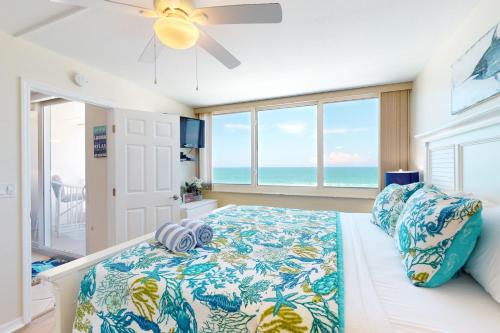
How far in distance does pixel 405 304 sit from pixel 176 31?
1.66m

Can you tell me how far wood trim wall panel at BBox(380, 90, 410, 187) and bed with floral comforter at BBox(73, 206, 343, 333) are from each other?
7.04ft

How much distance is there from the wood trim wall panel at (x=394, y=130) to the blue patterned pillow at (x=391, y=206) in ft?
4.35

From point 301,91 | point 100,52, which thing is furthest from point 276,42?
point 100,52

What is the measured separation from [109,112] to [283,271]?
2737mm

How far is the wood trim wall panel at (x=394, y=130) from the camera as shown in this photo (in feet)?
9.51

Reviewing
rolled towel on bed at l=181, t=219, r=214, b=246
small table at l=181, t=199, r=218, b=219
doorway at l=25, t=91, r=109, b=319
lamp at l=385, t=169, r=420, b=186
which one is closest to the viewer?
rolled towel on bed at l=181, t=219, r=214, b=246

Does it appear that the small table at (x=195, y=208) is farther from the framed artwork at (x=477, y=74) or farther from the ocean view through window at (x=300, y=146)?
the framed artwork at (x=477, y=74)

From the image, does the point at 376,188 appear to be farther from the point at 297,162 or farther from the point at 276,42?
the point at 276,42

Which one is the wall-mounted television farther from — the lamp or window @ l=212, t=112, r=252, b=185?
the lamp

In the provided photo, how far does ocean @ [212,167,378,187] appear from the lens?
3207 millimetres

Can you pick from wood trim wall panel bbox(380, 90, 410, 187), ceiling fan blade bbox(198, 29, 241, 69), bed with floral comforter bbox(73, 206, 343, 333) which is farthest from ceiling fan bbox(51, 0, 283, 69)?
wood trim wall panel bbox(380, 90, 410, 187)

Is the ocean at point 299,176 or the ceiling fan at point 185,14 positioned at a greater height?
the ceiling fan at point 185,14

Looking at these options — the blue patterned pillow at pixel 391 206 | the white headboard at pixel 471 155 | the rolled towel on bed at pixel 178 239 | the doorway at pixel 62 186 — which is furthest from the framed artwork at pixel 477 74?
the doorway at pixel 62 186

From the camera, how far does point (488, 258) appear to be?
90 centimetres
